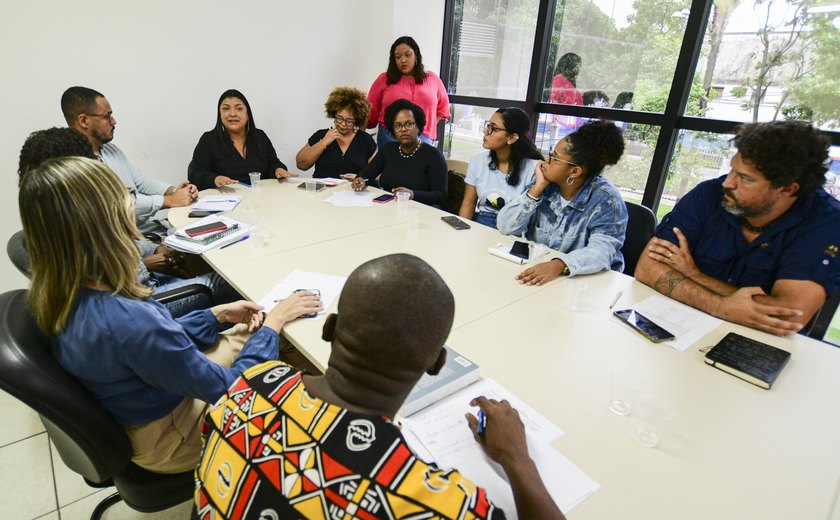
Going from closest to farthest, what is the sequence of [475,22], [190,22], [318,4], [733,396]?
[733,396] < [190,22] < [318,4] < [475,22]

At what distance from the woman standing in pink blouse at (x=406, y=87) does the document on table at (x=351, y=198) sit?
851mm

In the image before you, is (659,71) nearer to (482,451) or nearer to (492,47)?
(492,47)

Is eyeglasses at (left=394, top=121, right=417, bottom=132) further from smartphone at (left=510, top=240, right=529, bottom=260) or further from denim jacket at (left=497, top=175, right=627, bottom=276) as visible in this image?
smartphone at (left=510, top=240, right=529, bottom=260)

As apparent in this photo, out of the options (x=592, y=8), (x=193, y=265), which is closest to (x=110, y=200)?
(x=193, y=265)

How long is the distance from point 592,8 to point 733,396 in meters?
3.41

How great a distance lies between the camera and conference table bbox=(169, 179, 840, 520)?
79 centimetres

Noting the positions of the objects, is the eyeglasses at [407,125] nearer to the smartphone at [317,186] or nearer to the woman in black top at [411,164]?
the woman in black top at [411,164]

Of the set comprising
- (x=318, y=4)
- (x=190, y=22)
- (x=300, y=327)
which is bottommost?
(x=300, y=327)

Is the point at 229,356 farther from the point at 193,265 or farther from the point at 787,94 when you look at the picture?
the point at 787,94

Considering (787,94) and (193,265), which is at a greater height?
(787,94)

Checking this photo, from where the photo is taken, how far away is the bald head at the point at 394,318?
0.64m

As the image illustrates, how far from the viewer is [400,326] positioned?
64cm

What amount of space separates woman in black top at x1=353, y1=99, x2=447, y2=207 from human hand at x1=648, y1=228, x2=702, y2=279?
1529 mm

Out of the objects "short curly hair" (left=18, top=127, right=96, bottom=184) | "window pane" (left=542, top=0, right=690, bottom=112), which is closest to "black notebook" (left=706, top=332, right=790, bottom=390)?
"short curly hair" (left=18, top=127, right=96, bottom=184)
